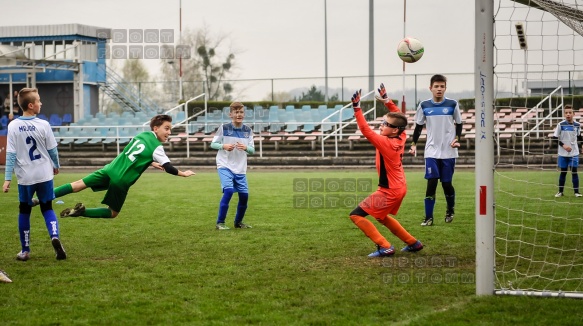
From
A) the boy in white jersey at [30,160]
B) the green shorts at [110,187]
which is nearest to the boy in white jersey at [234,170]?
the green shorts at [110,187]

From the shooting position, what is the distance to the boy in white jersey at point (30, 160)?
7812 mm

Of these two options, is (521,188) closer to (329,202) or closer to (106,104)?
(329,202)

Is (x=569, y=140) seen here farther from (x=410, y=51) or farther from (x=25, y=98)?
(x=25, y=98)

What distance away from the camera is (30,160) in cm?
786

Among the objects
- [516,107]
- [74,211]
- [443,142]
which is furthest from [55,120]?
[516,107]

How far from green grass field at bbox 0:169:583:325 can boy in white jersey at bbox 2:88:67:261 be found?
0.37m

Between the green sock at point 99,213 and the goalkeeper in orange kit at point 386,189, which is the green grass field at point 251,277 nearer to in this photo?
the goalkeeper in orange kit at point 386,189

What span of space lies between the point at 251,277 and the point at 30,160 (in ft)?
9.21

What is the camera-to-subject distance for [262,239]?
929 cm

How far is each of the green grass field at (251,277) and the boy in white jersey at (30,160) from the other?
Answer: 37 cm

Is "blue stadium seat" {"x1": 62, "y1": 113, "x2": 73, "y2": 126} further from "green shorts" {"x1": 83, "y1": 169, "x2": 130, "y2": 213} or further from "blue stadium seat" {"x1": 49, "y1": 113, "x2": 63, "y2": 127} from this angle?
"green shorts" {"x1": 83, "y1": 169, "x2": 130, "y2": 213}

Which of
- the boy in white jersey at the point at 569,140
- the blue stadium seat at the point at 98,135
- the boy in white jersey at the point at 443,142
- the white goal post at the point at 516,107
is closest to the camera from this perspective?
the white goal post at the point at 516,107

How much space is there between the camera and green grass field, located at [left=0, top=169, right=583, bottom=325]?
5.49 meters

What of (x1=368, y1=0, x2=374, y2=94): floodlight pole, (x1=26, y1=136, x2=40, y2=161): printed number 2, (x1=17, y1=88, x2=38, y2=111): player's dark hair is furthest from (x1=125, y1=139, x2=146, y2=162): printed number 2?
(x1=368, y1=0, x2=374, y2=94): floodlight pole
